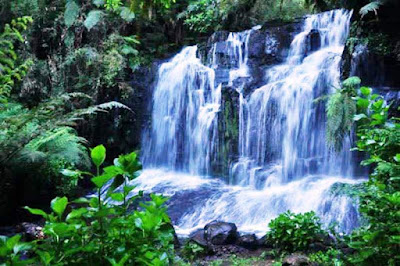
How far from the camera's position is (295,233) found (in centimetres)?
480

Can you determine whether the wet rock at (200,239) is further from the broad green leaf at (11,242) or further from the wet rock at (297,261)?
the broad green leaf at (11,242)

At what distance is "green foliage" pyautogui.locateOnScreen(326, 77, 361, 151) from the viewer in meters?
6.32

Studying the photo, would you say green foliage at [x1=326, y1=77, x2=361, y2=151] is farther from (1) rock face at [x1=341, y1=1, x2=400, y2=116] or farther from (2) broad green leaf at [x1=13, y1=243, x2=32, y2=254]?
(2) broad green leaf at [x1=13, y1=243, x2=32, y2=254]

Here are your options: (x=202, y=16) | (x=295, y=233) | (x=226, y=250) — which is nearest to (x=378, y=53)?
Result: (x=295, y=233)

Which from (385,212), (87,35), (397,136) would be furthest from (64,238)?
(87,35)

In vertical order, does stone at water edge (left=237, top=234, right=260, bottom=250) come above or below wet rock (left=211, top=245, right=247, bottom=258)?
above

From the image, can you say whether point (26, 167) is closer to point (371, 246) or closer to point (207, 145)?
point (207, 145)

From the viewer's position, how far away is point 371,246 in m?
2.10

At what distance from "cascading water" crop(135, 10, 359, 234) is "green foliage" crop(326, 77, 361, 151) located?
1.09 metres

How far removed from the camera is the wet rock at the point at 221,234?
18.2 feet

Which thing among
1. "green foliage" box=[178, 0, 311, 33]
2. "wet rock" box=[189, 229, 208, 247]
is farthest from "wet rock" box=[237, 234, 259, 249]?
A: "green foliage" box=[178, 0, 311, 33]

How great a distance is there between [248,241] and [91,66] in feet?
25.1

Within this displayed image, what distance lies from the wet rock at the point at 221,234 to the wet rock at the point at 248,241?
5.0 inches

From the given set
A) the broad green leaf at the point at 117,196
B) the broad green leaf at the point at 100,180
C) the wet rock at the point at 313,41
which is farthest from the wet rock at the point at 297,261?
the wet rock at the point at 313,41
